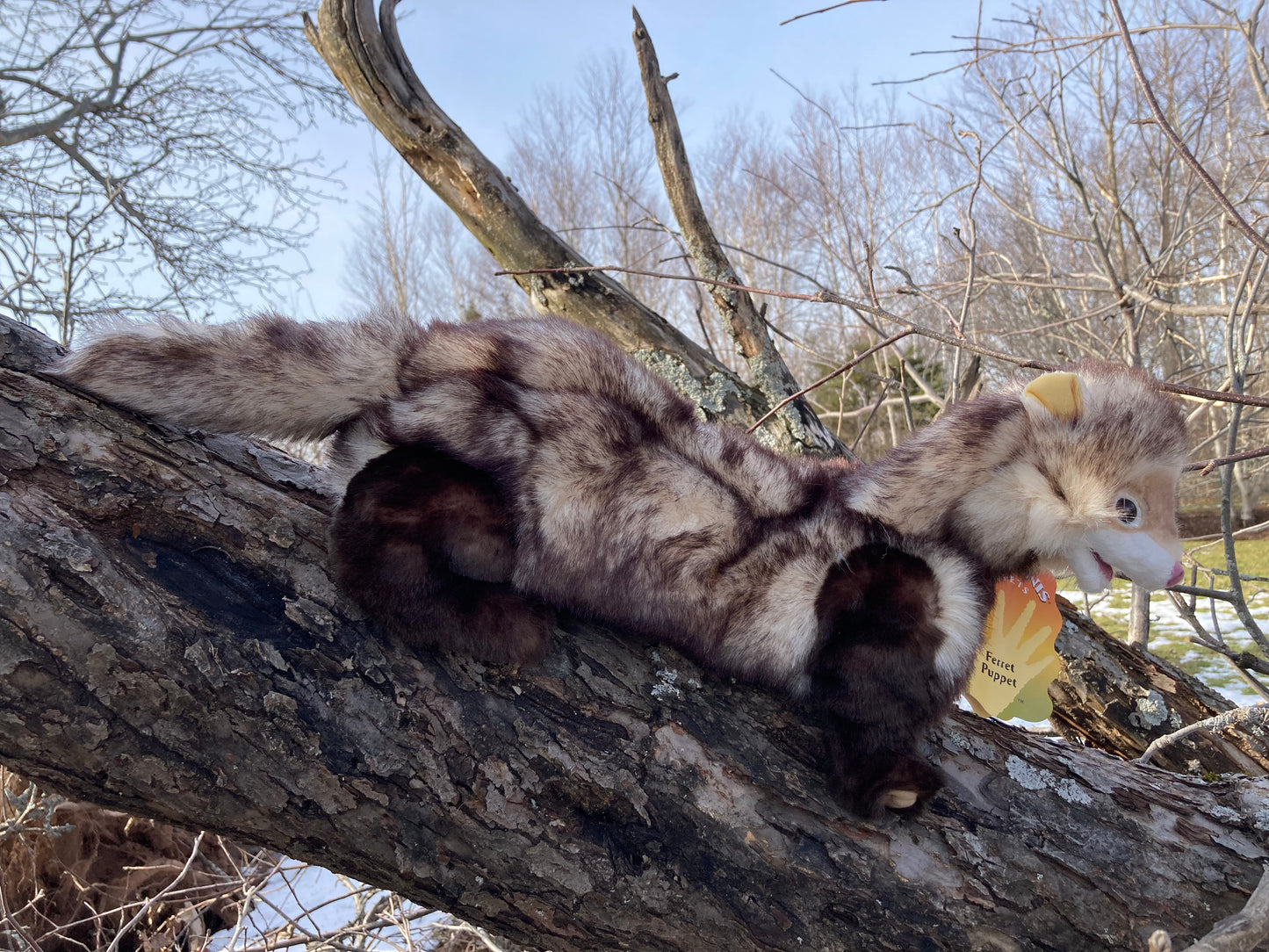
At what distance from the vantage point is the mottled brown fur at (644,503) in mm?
1856

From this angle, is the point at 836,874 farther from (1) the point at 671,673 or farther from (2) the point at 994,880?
(1) the point at 671,673

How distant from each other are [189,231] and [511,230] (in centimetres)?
736

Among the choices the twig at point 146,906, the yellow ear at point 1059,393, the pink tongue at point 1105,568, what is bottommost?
the twig at point 146,906

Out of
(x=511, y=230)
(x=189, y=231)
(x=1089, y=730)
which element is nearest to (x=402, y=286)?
(x=189, y=231)

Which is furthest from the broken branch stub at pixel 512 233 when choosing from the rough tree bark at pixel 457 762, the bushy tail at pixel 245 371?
the rough tree bark at pixel 457 762

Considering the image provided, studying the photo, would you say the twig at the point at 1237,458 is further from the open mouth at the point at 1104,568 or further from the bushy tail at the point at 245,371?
the bushy tail at the point at 245,371

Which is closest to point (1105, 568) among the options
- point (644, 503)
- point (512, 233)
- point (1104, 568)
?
point (1104, 568)

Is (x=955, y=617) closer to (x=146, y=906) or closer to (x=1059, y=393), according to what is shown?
(x=1059, y=393)

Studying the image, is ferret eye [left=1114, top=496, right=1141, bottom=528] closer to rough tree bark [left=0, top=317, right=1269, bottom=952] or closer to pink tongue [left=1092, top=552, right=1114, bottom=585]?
pink tongue [left=1092, top=552, right=1114, bottom=585]

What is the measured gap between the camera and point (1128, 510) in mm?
2100

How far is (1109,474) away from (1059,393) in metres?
0.24

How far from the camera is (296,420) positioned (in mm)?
1972

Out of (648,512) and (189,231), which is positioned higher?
(189,231)

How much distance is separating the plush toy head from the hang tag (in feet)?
0.51
